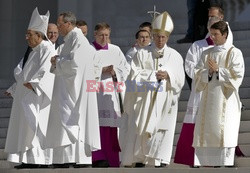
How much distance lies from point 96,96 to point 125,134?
80 cm

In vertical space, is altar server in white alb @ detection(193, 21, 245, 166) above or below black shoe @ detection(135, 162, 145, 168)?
above

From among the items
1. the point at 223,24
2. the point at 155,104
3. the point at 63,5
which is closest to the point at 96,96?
the point at 155,104

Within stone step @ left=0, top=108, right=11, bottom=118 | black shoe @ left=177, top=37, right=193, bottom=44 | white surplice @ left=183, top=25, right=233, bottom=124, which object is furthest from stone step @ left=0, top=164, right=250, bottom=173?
black shoe @ left=177, top=37, right=193, bottom=44

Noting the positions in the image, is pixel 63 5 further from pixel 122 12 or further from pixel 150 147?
pixel 150 147

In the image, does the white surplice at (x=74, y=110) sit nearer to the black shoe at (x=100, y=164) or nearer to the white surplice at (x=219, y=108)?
the black shoe at (x=100, y=164)

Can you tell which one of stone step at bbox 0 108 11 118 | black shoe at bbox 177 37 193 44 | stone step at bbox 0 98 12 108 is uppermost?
black shoe at bbox 177 37 193 44

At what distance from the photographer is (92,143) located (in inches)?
692

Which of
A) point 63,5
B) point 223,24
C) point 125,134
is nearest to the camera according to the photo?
point 223,24

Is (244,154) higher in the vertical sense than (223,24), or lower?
lower

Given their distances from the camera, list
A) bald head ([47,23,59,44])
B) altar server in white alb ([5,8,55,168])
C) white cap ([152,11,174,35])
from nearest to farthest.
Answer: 1. altar server in white alb ([5,8,55,168])
2. white cap ([152,11,174,35])
3. bald head ([47,23,59,44])

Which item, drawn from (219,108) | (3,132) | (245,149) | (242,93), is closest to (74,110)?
(219,108)

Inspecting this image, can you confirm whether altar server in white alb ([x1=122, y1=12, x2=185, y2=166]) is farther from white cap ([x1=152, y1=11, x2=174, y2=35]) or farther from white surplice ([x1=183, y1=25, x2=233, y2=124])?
white surplice ([x1=183, y1=25, x2=233, y2=124])

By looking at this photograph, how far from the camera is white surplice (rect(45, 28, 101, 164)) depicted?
17.6 metres

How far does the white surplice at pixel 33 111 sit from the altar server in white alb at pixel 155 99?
3.52 ft
